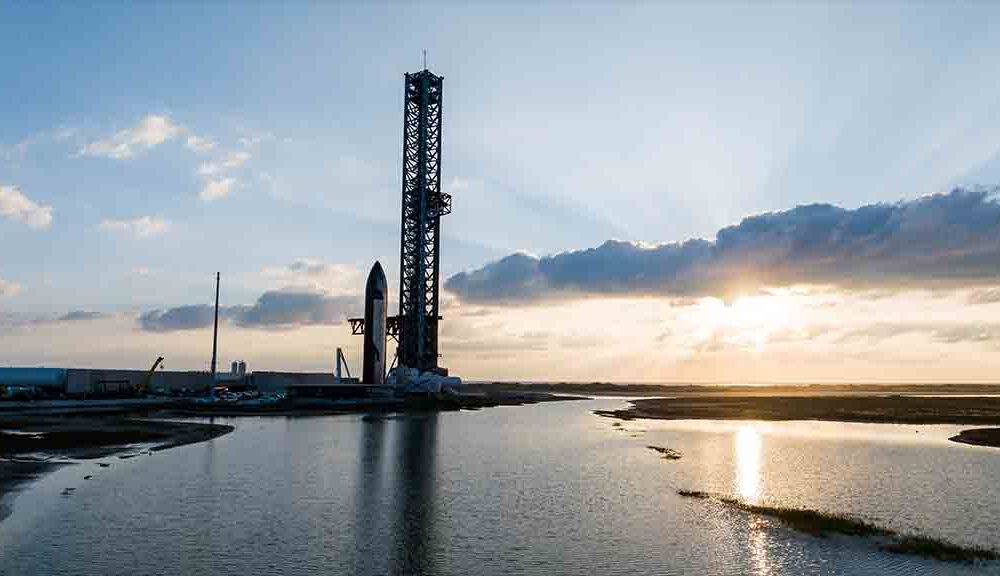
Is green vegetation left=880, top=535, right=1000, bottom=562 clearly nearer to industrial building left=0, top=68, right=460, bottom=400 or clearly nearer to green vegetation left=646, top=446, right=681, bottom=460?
green vegetation left=646, top=446, right=681, bottom=460

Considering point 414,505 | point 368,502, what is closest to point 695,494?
point 414,505

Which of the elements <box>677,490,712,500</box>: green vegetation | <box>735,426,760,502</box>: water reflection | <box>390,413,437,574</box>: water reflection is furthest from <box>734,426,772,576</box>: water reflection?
<box>390,413,437,574</box>: water reflection

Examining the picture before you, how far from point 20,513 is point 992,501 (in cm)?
4209

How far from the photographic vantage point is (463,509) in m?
33.9

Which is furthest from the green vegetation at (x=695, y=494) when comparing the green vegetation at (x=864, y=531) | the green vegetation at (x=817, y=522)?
the green vegetation at (x=817, y=522)

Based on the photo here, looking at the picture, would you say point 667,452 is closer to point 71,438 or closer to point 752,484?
point 752,484

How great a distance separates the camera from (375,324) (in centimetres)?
13800

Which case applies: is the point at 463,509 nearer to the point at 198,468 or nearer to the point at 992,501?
the point at 198,468

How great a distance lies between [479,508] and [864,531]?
50.4ft

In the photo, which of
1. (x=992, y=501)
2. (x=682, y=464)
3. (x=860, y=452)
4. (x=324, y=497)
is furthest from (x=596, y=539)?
(x=860, y=452)

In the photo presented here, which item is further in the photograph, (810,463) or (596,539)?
(810,463)

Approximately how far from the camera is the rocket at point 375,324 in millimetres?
138000

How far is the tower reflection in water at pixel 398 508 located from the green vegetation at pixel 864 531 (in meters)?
14.1

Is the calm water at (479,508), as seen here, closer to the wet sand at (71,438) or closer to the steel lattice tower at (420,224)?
the wet sand at (71,438)
